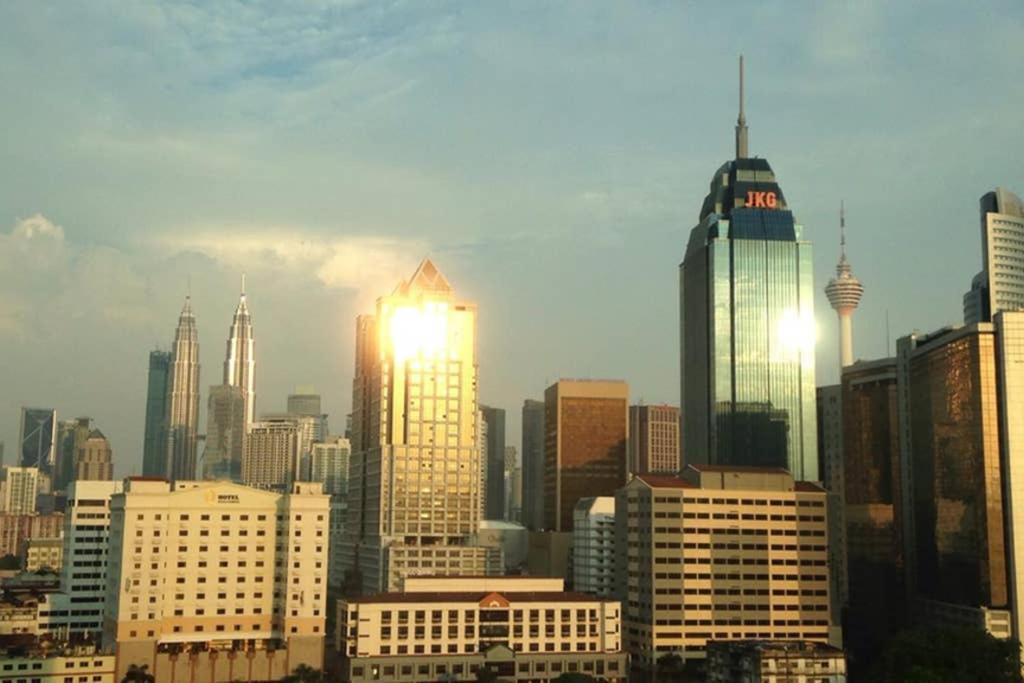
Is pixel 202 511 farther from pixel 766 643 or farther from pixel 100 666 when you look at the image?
pixel 766 643

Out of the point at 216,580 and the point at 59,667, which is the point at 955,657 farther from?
the point at 59,667

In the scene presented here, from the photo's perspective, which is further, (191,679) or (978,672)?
(191,679)

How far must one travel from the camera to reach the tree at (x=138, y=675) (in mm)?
170750

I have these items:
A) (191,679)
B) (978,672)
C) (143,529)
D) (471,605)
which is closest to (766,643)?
(978,672)

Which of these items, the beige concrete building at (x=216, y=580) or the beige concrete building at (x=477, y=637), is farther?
the beige concrete building at (x=477, y=637)

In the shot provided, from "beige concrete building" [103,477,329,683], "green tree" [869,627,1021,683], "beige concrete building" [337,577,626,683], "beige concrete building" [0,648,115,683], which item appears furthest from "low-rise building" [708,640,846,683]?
"beige concrete building" [0,648,115,683]

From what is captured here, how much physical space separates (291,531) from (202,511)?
14.8 metres

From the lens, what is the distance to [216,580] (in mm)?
186500

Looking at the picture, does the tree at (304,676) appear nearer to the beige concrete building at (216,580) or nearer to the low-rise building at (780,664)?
the beige concrete building at (216,580)

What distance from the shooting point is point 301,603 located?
616 feet

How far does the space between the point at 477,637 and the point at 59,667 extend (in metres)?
63.8

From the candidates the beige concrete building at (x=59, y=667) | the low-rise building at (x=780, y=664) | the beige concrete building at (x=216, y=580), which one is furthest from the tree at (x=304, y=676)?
the low-rise building at (x=780, y=664)

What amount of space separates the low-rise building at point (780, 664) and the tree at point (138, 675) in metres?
85.5

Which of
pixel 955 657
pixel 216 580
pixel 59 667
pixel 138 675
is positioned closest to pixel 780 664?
pixel 955 657
